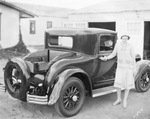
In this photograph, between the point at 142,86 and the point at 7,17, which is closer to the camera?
the point at 142,86

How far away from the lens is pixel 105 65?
618 cm

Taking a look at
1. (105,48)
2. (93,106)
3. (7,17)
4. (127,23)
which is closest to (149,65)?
(105,48)

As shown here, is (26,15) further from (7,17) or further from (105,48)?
(105,48)

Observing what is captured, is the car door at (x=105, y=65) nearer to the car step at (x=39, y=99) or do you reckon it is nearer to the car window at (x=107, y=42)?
the car window at (x=107, y=42)

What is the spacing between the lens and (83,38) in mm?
5930

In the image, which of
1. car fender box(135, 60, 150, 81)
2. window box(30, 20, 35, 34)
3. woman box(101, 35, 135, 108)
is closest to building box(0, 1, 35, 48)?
window box(30, 20, 35, 34)

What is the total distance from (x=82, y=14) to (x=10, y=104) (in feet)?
35.5

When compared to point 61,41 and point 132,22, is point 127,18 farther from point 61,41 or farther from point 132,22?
point 61,41

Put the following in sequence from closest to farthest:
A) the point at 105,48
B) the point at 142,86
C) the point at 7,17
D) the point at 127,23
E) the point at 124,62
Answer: the point at 124,62 < the point at 105,48 < the point at 142,86 < the point at 127,23 < the point at 7,17

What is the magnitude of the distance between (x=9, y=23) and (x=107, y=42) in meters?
10.7

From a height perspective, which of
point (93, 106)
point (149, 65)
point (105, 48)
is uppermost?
point (105, 48)

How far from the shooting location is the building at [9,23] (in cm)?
1536

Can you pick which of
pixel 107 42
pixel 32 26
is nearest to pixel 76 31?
pixel 107 42

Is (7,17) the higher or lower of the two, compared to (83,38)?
higher
